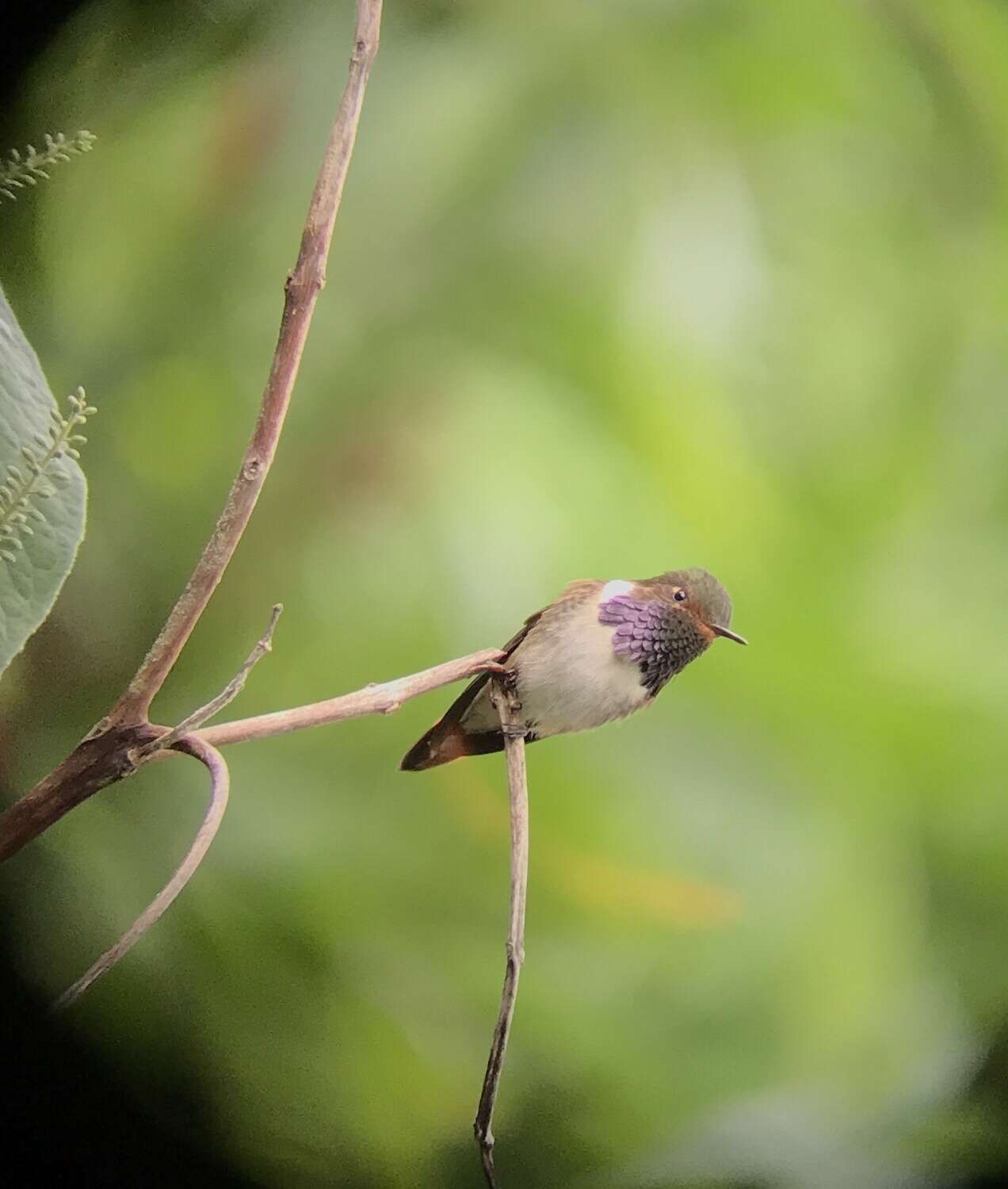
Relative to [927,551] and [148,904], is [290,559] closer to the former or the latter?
[148,904]

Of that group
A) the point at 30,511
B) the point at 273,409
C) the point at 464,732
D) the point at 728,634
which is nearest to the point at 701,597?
the point at 728,634

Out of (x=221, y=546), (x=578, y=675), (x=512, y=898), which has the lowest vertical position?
(x=512, y=898)

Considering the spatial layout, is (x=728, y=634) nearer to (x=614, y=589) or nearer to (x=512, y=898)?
(x=614, y=589)

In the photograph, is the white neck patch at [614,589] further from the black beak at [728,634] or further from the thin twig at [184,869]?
the thin twig at [184,869]

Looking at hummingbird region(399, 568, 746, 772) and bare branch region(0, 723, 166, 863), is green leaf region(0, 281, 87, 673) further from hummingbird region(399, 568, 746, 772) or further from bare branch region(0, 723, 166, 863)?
hummingbird region(399, 568, 746, 772)

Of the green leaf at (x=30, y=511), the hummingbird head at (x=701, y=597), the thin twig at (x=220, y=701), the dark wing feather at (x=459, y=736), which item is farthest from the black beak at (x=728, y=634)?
the green leaf at (x=30, y=511)

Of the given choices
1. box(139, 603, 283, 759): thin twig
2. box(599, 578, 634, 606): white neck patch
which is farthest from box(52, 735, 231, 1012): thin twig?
box(599, 578, 634, 606): white neck patch

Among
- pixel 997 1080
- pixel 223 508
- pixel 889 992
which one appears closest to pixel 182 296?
pixel 223 508
